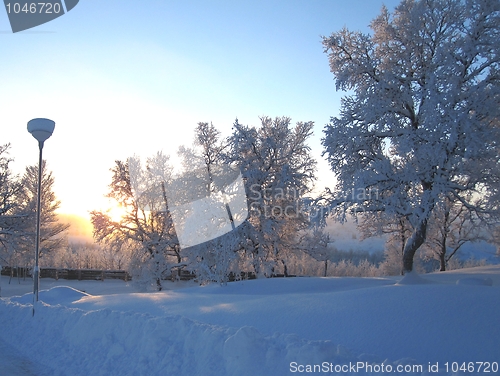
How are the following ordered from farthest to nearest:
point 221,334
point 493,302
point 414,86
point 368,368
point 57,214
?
point 57,214, point 414,86, point 493,302, point 221,334, point 368,368

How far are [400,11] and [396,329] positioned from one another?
40.9 ft

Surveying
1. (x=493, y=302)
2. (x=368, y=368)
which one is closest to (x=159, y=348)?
(x=368, y=368)

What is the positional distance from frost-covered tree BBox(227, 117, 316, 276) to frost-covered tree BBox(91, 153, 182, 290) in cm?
606

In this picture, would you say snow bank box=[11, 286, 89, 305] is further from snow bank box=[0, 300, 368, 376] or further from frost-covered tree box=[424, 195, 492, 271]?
frost-covered tree box=[424, 195, 492, 271]

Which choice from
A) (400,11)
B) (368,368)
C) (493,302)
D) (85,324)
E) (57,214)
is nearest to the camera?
(368,368)

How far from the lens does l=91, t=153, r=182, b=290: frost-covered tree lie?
83.2ft

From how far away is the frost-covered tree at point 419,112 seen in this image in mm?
11613

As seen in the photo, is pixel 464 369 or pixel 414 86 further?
pixel 414 86

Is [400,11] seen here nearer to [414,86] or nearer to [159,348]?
[414,86]

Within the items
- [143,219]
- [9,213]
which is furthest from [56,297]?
[9,213]

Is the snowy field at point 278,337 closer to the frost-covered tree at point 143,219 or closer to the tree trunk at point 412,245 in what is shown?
the tree trunk at point 412,245

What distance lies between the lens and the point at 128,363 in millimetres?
5969

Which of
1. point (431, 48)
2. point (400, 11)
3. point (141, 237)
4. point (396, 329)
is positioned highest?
point (400, 11)

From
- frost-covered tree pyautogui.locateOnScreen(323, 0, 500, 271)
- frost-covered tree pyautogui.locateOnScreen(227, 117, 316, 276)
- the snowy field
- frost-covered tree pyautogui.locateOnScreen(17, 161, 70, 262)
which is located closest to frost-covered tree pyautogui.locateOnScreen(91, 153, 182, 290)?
frost-covered tree pyautogui.locateOnScreen(227, 117, 316, 276)
